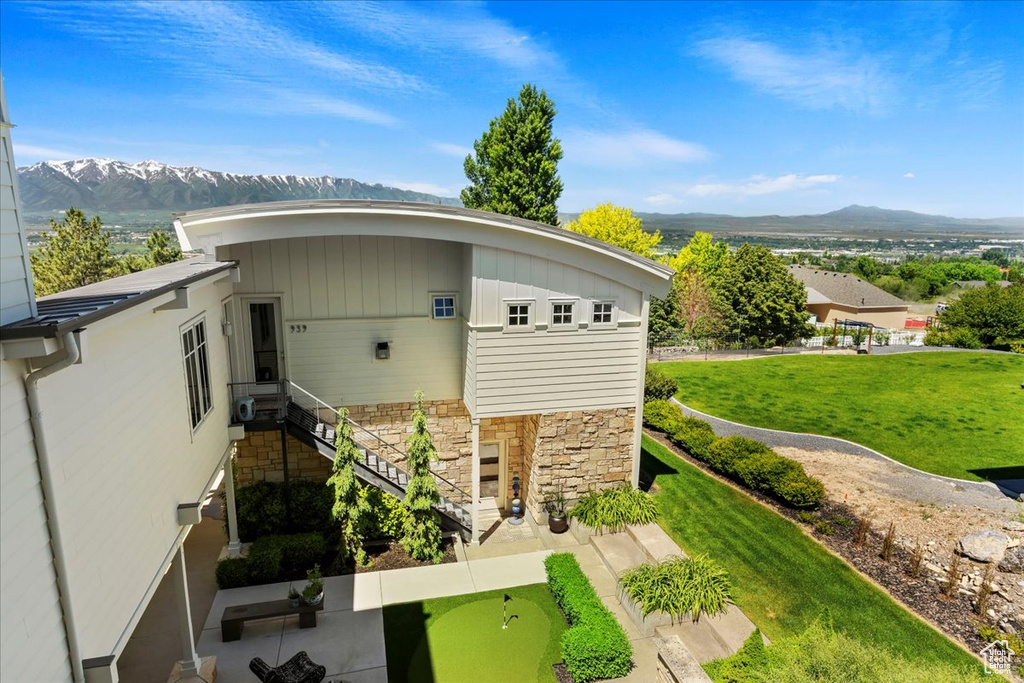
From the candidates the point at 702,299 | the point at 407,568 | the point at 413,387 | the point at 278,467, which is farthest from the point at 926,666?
the point at 702,299

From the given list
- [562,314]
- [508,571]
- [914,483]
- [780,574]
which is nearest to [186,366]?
[562,314]

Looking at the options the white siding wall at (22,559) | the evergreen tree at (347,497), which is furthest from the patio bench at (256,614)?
the white siding wall at (22,559)

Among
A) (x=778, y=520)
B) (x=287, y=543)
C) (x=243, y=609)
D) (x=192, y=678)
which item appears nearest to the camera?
(x=192, y=678)

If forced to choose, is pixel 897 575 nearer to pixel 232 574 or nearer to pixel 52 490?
pixel 232 574

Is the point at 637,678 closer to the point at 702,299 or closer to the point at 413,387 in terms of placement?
the point at 413,387

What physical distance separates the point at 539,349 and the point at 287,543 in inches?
291

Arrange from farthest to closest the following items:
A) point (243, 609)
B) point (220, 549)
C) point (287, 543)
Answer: point (220, 549)
point (287, 543)
point (243, 609)

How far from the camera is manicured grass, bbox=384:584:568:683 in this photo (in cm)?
948

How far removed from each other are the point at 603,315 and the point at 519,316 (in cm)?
219

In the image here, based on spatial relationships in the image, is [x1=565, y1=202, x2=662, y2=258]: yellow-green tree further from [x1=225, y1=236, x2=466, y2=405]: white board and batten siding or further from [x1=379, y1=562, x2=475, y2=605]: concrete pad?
[x1=379, y1=562, x2=475, y2=605]: concrete pad

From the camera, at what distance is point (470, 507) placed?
1431 centimetres

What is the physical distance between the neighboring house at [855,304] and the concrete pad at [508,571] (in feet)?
161

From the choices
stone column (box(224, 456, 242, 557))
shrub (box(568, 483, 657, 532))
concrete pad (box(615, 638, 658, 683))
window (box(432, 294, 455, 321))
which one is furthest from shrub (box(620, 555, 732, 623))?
stone column (box(224, 456, 242, 557))

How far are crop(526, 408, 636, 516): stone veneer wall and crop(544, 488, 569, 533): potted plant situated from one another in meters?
0.15
